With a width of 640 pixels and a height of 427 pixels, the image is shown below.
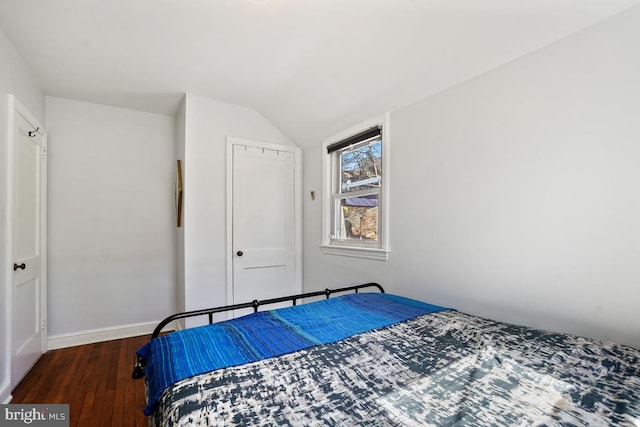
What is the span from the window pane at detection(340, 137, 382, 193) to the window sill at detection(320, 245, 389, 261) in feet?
1.88

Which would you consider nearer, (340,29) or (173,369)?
(173,369)

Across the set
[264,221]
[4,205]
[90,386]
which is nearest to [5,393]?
[90,386]

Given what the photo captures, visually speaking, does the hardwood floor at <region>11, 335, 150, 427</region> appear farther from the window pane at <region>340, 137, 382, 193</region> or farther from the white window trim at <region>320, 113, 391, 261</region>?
the window pane at <region>340, 137, 382, 193</region>

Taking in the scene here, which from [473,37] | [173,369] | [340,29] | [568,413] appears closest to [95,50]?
[340,29]

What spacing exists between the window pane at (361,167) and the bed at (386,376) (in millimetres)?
1500

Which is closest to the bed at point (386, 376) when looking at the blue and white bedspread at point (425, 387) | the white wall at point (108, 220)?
the blue and white bedspread at point (425, 387)

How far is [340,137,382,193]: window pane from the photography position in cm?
265

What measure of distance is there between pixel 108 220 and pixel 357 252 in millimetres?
2617

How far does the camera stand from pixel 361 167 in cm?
282

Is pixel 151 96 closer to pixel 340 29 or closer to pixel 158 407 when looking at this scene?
pixel 340 29

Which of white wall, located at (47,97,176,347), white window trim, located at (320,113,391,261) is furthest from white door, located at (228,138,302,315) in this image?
white wall, located at (47,97,176,347)

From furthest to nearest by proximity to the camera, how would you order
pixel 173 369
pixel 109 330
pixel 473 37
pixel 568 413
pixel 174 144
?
pixel 174 144 → pixel 109 330 → pixel 473 37 → pixel 173 369 → pixel 568 413

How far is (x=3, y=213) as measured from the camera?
190 centimetres

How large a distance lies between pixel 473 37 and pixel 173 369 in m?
2.13
